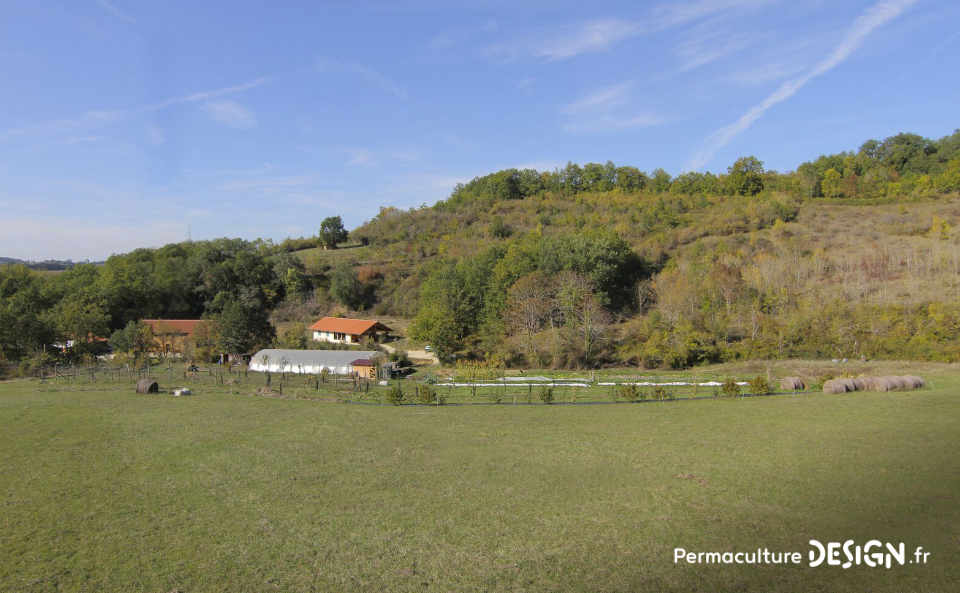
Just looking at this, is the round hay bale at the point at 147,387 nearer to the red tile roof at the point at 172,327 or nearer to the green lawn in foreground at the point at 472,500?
the green lawn in foreground at the point at 472,500

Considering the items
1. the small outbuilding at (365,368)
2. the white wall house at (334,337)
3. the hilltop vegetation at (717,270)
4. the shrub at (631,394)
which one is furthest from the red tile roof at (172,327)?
the shrub at (631,394)

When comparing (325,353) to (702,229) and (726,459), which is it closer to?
(726,459)

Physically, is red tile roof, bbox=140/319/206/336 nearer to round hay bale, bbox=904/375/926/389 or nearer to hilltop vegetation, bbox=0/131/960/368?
hilltop vegetation, bbox=0/131/960/368

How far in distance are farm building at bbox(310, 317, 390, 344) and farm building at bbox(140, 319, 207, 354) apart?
10478 millimetres

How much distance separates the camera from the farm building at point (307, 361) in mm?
37719

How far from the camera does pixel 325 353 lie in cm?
3969

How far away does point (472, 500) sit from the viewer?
434 inches

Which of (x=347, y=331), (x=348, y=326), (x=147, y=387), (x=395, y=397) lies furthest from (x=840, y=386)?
(x=348, y=326)

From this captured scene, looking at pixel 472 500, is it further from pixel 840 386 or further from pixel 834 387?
pixel 840 386

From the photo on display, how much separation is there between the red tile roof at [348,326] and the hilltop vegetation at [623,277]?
14.7 ft

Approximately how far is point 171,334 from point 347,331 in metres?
16.4

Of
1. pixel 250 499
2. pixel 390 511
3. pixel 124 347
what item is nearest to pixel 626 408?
pixel 390 511

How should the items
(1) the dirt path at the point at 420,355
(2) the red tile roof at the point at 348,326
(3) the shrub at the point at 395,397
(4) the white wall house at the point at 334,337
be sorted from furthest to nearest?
1. (4) the white wall house at the point at 334,337
2. (2) the red tile roof at the point at 348,326
3. (1) the dirt path at the point at 420,355
4. (3) the shrub at the point at 395,397

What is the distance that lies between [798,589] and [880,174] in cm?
9028
